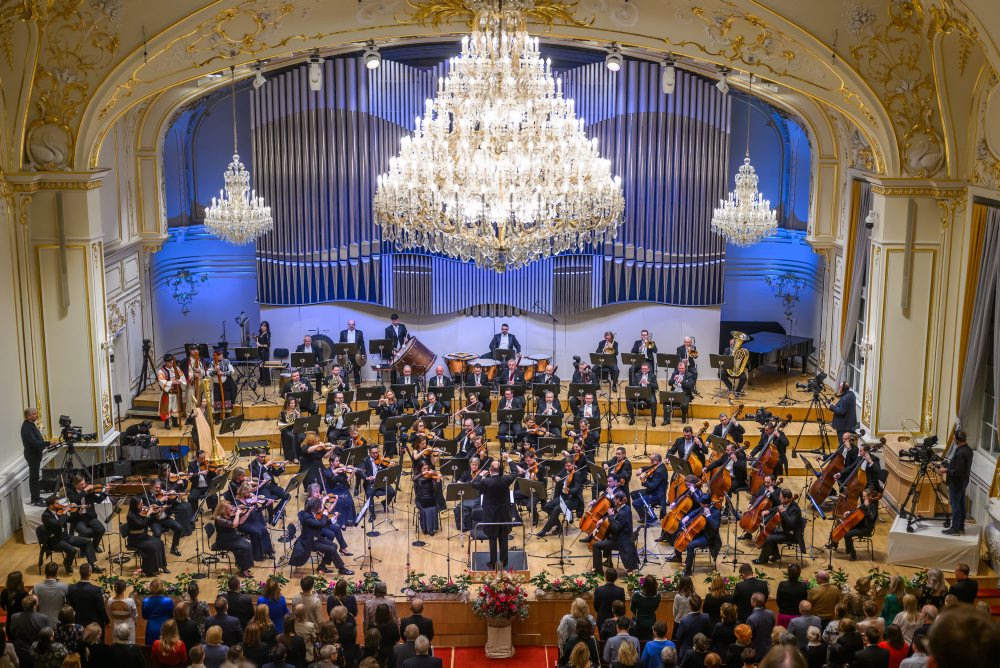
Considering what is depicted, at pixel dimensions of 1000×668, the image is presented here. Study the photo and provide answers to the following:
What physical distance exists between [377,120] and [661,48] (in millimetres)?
6643

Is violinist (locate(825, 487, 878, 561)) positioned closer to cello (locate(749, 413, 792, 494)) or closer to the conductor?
cello (locate(749, 413, 792, 494))

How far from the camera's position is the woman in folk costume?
56.7 feet

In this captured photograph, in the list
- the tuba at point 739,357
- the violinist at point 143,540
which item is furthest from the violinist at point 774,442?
the violinist at point 143,540

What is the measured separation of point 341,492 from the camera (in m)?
14.7

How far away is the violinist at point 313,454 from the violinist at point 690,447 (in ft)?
14.3

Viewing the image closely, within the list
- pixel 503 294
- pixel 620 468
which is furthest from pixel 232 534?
pixel 503 294

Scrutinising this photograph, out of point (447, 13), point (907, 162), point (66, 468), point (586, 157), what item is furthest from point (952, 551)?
point (66, 468)

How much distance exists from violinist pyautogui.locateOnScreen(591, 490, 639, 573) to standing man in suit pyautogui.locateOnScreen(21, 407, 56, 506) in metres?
6.96

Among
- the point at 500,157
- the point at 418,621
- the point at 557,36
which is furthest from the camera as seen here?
the point at 557,36

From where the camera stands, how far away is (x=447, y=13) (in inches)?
Result: 587

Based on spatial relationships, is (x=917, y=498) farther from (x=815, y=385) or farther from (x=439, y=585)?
(x=439, y=585)

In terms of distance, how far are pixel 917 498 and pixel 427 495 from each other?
5.82m

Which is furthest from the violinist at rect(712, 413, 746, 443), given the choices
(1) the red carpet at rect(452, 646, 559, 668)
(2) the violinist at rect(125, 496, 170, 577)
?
(2) the violinist at rect(125, 496, 170, 577)

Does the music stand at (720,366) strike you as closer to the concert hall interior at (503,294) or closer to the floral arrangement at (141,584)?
the concert hall interior at (503,294)
